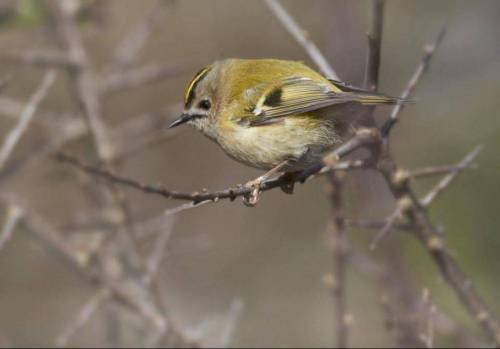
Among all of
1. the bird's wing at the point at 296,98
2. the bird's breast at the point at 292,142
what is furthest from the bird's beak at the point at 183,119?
the bird's breast at the point at 292,142

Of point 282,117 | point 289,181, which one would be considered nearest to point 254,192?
point 289,181

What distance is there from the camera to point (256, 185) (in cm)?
313

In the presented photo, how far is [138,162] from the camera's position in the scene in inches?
298

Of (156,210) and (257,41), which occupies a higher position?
(257,41)

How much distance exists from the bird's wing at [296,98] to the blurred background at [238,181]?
489 millimetres

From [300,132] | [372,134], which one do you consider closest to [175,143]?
[300,132]

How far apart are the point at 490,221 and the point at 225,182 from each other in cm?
305

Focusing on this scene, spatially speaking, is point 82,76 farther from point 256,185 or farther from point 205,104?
point 256,185

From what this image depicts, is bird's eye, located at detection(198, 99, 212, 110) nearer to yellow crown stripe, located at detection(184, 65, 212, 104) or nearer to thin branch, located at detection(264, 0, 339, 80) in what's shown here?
yellow crown stripe, located at detection(184, 65, 212, 104)

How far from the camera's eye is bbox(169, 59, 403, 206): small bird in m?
3.49

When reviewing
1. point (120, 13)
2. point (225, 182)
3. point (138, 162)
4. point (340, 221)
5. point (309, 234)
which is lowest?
point (309, 234)

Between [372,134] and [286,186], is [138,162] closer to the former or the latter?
[286,186]

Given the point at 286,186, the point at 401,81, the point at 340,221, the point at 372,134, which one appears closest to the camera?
the point at 372,134

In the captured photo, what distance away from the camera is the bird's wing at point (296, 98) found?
132 inches
